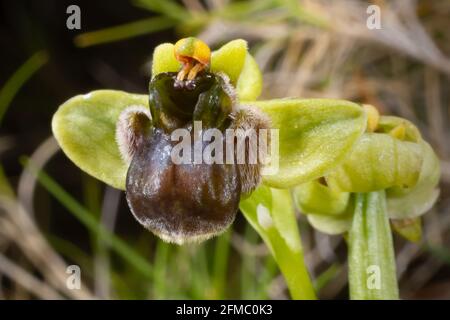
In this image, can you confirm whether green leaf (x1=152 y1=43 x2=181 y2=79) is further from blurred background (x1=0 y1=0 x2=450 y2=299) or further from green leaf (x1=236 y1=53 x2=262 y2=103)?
blurred background (x1=0 y1=0 x2=450 y2=299)

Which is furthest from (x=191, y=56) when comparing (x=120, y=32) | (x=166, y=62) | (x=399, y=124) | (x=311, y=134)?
(x=120, y=32)

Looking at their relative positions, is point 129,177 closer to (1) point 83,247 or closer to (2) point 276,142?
(2) point 276,142

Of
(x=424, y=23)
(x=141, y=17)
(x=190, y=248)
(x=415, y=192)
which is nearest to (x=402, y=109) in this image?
(x=424, y=23)

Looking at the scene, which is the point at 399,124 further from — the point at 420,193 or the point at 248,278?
the point at 248,278

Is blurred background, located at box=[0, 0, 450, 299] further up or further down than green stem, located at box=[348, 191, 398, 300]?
further up

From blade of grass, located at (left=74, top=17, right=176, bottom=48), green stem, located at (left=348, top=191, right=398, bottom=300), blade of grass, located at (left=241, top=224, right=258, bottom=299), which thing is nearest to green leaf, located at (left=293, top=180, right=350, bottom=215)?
green stem, located at (left=348, top=191, right=398, bottom=300)

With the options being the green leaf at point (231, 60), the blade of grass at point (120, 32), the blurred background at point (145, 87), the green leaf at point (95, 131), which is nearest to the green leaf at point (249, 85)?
the green leaf at point (231, 60)
